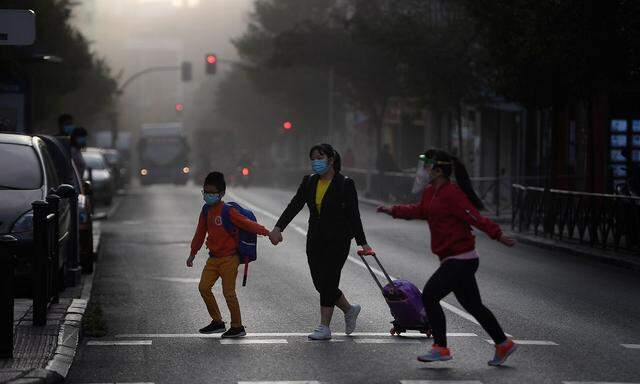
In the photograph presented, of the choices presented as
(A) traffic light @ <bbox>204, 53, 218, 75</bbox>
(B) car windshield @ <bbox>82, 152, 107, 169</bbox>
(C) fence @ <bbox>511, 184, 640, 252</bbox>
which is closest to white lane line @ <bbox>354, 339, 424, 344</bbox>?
(C) fence @ <bbox>511, 184, 640, 252</bbox>

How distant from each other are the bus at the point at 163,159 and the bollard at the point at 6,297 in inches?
2282

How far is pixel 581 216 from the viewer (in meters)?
21.8

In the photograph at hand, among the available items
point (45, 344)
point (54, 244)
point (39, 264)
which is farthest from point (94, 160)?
point (45, 344)

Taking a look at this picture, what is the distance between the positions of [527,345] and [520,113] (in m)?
30.4

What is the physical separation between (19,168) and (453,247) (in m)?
6.06

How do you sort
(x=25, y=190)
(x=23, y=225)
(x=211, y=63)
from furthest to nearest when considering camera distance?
(x=211, y=63) → (x=25, y=190) → (x=23, y=225)

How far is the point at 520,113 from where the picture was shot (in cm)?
4062

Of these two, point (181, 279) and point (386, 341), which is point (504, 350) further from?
point (181, 279)

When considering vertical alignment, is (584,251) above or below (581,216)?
below

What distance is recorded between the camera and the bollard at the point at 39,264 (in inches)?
418

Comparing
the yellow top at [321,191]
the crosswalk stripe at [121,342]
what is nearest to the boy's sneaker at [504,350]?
the yellow top at [321,191]

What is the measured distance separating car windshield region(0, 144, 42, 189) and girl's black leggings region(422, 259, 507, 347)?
18.5ft

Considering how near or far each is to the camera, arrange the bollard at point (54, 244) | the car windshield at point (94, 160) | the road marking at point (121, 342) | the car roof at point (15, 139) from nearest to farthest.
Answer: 1. the road marking at point (121, 342)
2. the bollard at point (54, 244)
3. the car roof at point (15, 139)
4. the car windshield at point (94, 160)

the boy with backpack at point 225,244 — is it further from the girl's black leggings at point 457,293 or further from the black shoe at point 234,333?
the girl's black leggings at point 457,293
